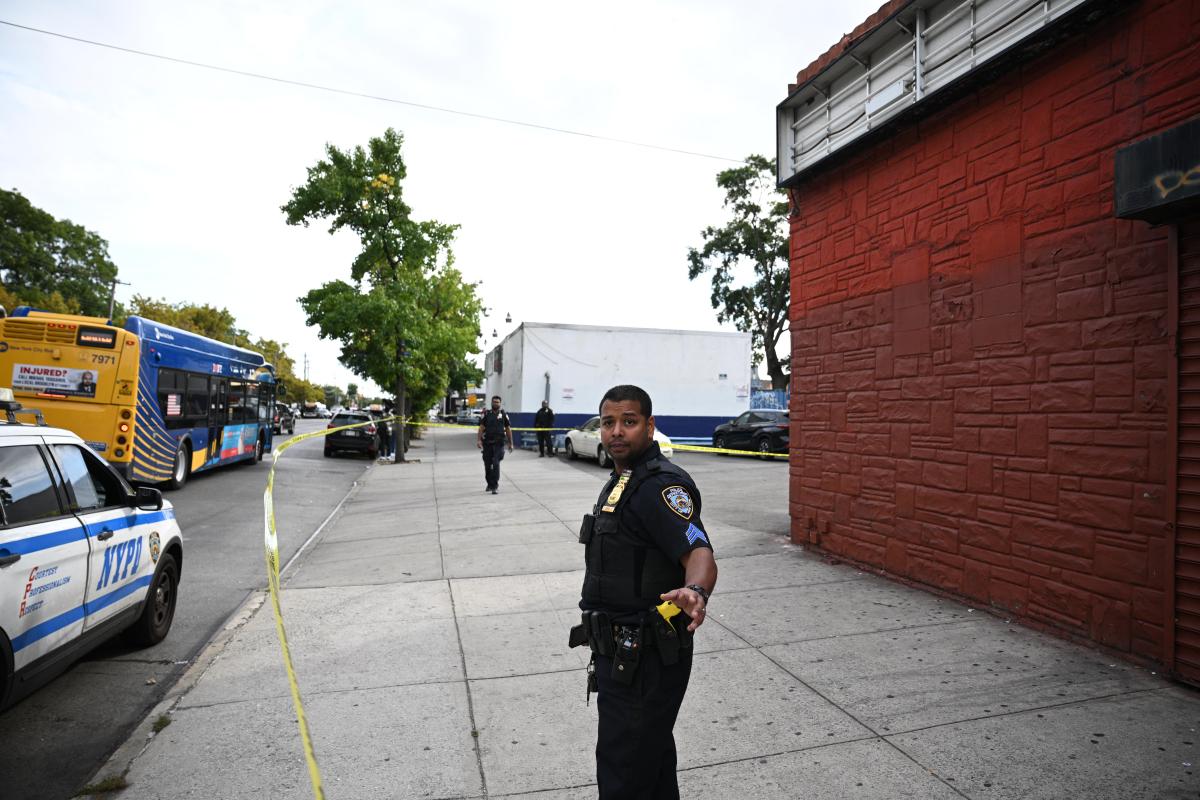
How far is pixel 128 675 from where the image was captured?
491 centimetres

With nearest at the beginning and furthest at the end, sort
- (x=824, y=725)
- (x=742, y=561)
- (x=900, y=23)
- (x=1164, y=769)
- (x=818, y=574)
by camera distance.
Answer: (x=1164, y=769), (x=824, y=725), (x=900, y=23), (x=818, y=574), (x=742, y=561)

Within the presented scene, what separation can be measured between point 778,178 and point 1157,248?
464 centimetres

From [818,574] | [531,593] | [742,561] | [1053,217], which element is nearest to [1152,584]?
[1053,217]

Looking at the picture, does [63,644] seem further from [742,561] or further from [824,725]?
[742,561]

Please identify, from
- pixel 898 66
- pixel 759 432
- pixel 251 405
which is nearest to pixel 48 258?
pixel 251 405

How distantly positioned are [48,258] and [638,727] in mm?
65112

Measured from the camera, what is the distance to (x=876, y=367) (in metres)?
6.82

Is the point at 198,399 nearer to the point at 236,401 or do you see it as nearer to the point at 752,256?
the point at 236,401

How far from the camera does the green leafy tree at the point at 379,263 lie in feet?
68.3

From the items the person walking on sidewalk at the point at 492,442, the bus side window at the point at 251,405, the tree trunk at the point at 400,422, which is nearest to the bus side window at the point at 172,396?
the bus side window at the point at 251,405

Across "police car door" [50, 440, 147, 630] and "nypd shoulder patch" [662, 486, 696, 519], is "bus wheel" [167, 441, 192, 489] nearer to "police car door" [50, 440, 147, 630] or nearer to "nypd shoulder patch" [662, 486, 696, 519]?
"police car door" [50, 440, 147, 630]

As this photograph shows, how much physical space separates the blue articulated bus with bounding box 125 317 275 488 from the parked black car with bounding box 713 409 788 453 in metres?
13.2

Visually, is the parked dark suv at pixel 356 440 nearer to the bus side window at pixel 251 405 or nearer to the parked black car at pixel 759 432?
the bus side window at pixel 251 405

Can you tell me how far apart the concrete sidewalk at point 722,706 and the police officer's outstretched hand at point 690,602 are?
140 cm
